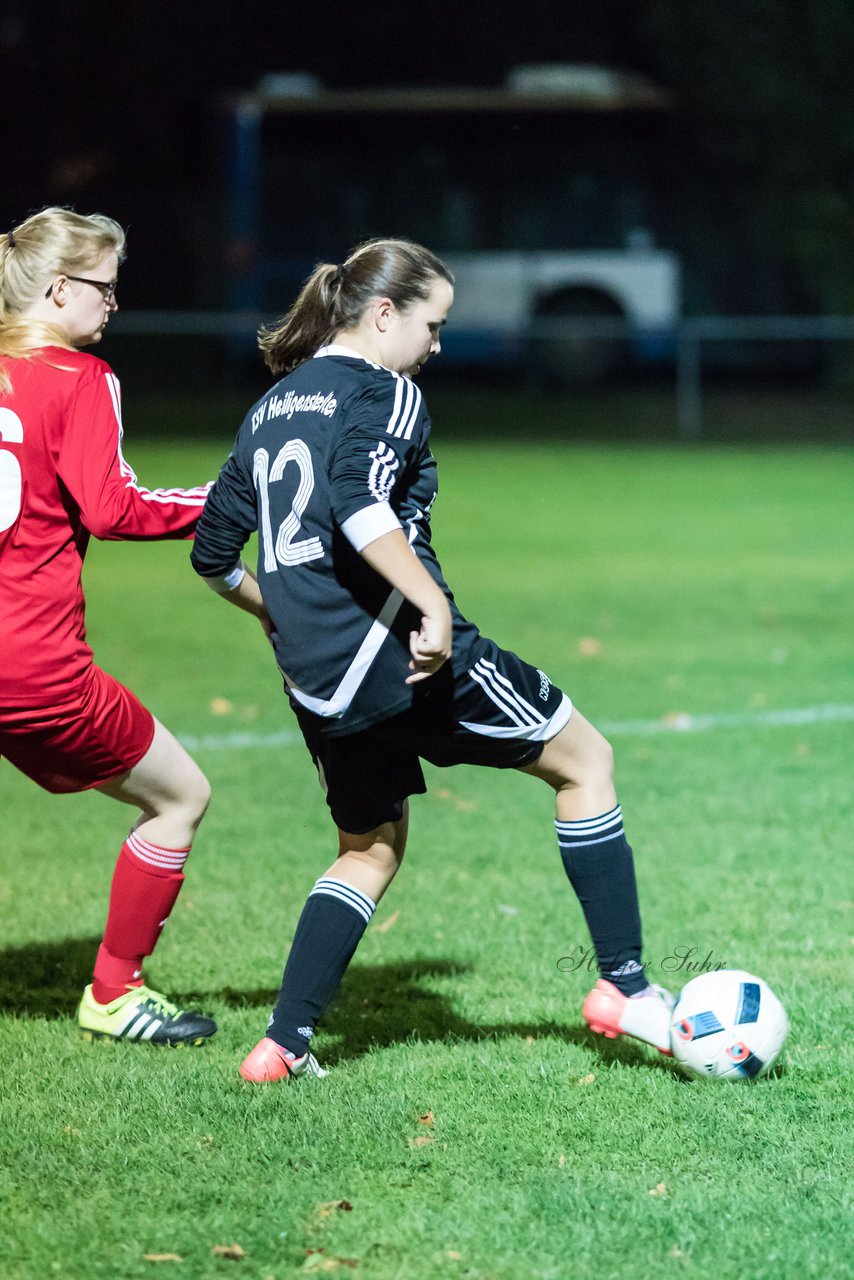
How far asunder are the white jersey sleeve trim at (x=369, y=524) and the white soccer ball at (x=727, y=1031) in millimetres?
1211

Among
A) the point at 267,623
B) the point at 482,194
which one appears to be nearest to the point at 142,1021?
the point at 267,623

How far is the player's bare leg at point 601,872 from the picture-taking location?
12.2 feet

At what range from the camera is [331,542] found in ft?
11.5

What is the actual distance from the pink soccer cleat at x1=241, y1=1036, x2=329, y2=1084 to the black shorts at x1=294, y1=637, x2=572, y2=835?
0.48m

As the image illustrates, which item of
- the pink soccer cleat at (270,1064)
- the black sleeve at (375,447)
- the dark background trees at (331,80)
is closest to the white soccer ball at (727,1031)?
the pink soccer cleat at (270,1064)

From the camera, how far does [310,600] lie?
351 cm

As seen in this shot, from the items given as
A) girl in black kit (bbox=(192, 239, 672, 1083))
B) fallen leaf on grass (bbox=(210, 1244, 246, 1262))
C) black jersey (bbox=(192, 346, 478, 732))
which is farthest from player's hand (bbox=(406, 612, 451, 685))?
fallen leaf on grass (bbox=(210, 1244, 246, 1262))

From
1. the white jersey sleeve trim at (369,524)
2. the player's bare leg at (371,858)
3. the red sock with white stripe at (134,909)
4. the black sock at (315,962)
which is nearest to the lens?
the white jersey sleeve trim at (369,524)

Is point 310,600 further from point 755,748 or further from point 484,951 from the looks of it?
point 755,748

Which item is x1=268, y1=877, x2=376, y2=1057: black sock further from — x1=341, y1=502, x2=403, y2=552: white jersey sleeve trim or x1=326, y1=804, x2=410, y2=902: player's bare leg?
x1=341, y1=502, x2=403, y2=552: white jersey sleeve trim

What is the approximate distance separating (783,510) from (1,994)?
41.3 ft

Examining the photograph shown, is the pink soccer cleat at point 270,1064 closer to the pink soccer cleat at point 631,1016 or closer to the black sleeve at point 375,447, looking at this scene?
the pink soccer cleat at point 631,1016

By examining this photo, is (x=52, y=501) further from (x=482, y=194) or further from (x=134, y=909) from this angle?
(x=482, y=194)

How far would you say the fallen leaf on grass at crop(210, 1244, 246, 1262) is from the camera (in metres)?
2.89
